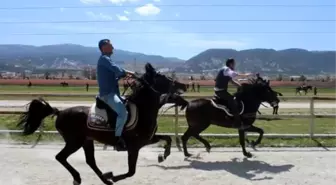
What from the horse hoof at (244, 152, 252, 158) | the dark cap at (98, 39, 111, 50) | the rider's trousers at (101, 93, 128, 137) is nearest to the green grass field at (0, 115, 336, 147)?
the horse hoof at (244, 152, 252, 158)

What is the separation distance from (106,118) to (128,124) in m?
0.41

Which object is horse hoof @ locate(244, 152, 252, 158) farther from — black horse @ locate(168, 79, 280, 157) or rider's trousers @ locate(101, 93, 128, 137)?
rider's trousers @ locate(101, 93, 128, 137)

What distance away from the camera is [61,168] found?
1001 cm

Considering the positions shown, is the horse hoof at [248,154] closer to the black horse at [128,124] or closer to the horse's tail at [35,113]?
the black horse at [128,124]

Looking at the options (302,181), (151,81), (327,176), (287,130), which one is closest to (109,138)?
(151,81)

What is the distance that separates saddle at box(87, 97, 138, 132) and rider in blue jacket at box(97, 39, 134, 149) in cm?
15

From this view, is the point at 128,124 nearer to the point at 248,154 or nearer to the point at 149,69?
the point at 149,69

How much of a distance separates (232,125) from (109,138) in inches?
169

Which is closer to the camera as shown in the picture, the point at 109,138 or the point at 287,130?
the point at 109,138

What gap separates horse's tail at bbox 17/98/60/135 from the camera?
880 centimetres

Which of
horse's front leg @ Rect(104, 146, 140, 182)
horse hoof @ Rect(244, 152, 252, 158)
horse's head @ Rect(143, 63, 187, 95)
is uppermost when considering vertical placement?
horse's head @ Rect(143, 63, 187, 95)

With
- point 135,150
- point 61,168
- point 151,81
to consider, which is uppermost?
point 151,81

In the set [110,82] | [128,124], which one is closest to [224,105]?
[128,124]

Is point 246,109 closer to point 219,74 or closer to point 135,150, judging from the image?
point 219,74
